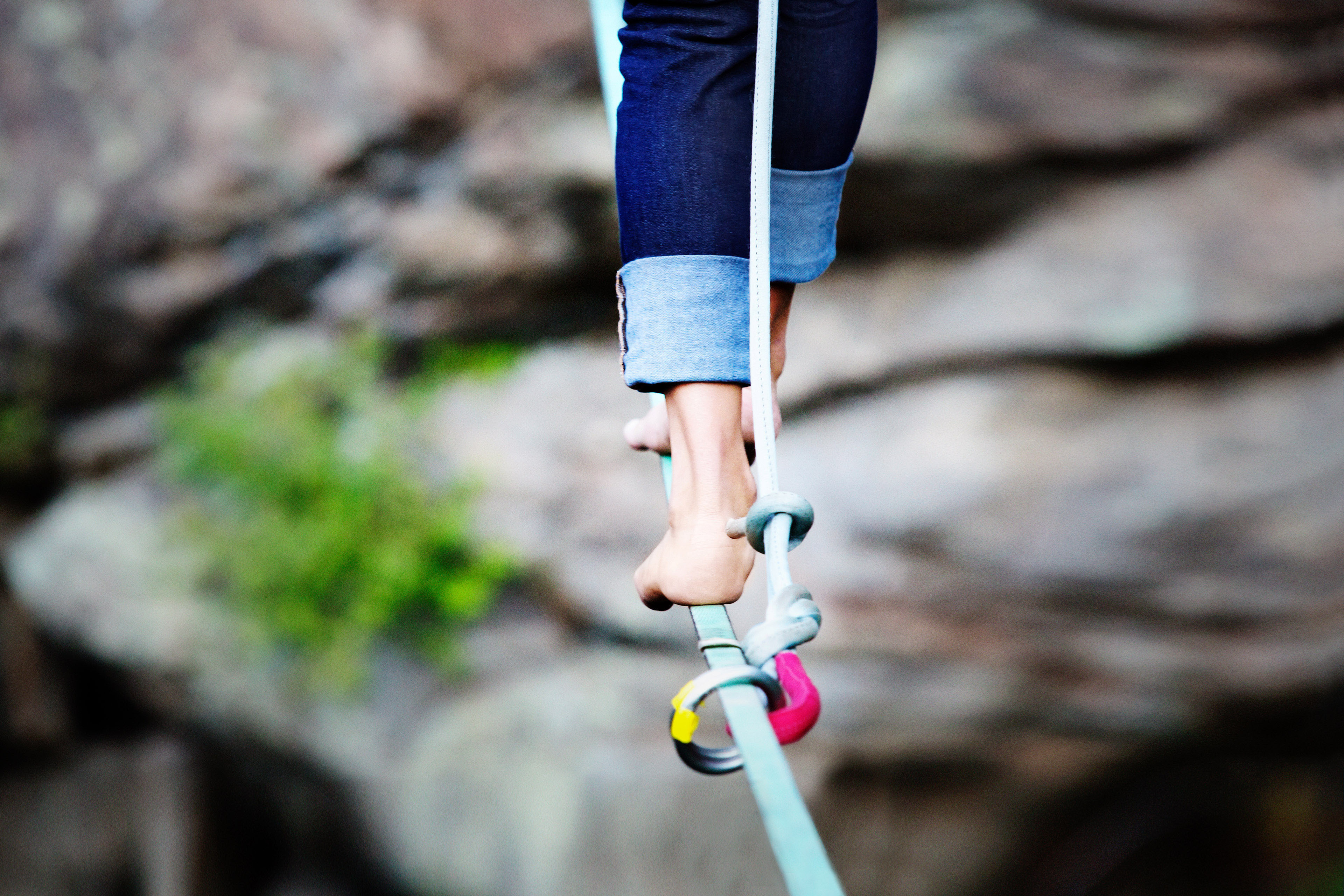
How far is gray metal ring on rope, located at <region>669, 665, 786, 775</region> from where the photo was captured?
384 millimetres

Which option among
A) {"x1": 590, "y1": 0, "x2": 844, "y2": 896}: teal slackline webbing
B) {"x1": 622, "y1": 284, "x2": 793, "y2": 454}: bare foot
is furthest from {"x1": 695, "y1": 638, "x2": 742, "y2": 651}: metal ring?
{"x1": 622, "y1": 284, "x2": 793, "y2": 454}: bare foot

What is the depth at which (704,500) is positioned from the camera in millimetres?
491

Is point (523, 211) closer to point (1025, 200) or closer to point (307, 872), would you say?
point (1025, 200)

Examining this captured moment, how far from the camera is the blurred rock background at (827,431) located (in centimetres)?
158

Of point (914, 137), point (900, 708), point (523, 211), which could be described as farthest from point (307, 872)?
point (914, 137)

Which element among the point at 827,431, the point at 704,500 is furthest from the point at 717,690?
the point at 827,431

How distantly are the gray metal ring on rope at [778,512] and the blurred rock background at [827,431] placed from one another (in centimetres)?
118

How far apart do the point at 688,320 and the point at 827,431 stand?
1231 millimetres

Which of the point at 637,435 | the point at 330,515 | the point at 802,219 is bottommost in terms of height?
the point at 330,515

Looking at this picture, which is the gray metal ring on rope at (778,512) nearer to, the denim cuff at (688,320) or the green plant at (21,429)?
the denim cuff at (688,320)

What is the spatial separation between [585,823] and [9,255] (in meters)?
1.56

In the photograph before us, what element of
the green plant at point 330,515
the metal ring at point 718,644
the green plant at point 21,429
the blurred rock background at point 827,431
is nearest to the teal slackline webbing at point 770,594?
the metal ring at point 718,644

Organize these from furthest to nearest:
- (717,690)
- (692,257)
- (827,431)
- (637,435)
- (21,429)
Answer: (21,429), (827,431), (637,435), (692,257), (717,690)

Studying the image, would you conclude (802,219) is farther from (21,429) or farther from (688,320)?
(21,429)
